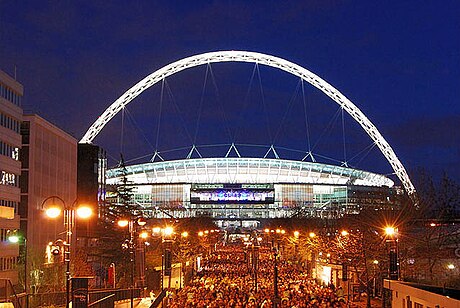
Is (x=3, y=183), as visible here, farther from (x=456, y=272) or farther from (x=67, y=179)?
(x=456, y=272)

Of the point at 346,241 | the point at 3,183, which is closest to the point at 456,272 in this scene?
the point at 346,241

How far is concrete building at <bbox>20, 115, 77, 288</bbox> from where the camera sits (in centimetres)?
7050

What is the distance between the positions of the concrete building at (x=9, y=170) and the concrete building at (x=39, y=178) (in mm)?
2162

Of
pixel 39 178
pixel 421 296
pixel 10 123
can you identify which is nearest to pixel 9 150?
pixel 10 123

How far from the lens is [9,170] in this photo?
6488 centimetres

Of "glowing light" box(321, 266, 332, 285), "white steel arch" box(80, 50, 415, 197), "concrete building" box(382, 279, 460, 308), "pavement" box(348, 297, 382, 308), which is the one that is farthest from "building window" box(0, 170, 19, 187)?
"white steel arch" box(80, 50, 415, 197)

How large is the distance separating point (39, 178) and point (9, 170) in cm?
893

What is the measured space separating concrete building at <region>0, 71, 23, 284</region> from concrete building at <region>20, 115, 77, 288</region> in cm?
216

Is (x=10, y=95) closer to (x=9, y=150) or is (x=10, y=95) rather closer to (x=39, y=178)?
(x=9, y=150)

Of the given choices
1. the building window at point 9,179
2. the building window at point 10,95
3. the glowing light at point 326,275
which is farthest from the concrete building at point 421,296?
the building window at point 10,95

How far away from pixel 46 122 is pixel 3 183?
13406 mm

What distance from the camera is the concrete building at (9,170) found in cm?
6306

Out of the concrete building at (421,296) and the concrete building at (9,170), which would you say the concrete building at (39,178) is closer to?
the concrete building at (9,170)

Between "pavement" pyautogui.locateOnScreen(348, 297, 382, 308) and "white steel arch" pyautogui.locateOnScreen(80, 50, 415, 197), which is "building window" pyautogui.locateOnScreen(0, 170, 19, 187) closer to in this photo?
"pavement" pyautogui.locateOnScreen(348, 297, 382, 308)
